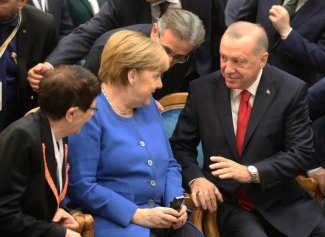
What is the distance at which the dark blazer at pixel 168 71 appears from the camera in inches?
142

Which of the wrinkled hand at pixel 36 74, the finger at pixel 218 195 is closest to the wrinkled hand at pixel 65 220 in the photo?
the finger at pixel 218 195

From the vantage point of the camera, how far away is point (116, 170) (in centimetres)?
304

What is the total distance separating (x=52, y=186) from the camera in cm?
271

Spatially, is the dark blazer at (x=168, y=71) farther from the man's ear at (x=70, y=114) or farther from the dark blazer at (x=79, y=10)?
the man's ear at (x=70, y=114)

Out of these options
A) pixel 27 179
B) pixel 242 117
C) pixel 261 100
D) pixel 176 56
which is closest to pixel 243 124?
pixel 242 117

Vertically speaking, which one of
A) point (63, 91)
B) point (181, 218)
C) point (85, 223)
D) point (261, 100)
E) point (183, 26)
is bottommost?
point (181, 218)

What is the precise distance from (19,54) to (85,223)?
4.04 feet

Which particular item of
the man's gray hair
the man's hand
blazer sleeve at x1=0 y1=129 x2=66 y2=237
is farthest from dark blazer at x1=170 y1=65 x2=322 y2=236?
blazer sleeve at x1=0 y1=129 x2=66 y2=237

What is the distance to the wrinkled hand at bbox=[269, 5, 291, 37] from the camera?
13.2 feet

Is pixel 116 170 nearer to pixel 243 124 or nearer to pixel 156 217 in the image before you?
pixel 156 217

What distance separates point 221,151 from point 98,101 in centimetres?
74

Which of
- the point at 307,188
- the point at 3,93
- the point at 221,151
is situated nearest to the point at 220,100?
the point at 221,151

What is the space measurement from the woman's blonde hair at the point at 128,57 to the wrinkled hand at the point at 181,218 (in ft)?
2.09

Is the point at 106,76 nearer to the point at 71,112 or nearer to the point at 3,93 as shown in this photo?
the point at 71,112
